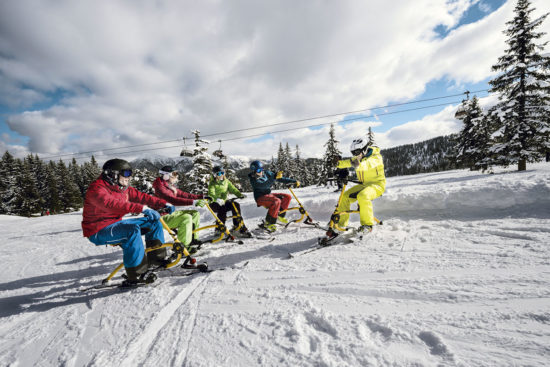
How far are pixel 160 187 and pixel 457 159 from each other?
1258 inches

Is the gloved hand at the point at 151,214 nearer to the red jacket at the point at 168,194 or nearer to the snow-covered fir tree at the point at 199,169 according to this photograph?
the red jacket at the point at 168,194

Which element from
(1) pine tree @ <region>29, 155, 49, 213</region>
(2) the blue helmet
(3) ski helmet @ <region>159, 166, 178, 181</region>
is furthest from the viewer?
(1) pine tree @ <region>29, 155, 49, 213</region>

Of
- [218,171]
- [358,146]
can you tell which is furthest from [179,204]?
[358,146]

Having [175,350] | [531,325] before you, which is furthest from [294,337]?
[531,325]

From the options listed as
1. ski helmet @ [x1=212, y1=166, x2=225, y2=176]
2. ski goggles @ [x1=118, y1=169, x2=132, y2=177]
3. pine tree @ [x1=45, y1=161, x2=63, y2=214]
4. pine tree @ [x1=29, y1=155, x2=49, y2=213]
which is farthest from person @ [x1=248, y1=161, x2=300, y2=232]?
pine tree @ [x1=29, y1=155, x2=49, y2=213]

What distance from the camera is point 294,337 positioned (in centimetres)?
220

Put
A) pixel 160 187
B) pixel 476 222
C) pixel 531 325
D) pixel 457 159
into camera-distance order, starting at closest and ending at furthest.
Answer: pixel 531 325
pixel 476 222
pixel 160 187
pixel 457 159

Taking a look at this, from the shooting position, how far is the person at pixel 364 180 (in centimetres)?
480

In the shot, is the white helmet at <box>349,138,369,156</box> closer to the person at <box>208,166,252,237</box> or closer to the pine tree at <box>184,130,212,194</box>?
the person at <box>208,166,252,237</box>

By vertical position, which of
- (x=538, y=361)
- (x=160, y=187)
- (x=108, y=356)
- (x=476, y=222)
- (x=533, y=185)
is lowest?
(x=108, y=356)

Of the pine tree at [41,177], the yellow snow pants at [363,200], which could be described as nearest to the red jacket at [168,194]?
the yellow snow pants at [363,200]

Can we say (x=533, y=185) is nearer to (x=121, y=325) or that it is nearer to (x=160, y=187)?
(x=121, y=325)

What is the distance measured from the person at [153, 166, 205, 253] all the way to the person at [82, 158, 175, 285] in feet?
3.14

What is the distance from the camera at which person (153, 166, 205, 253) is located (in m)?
4.92
